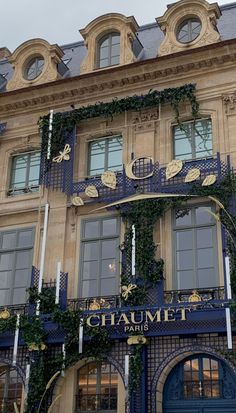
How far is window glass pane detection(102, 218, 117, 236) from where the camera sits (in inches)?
734

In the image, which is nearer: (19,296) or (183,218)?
(183,218)

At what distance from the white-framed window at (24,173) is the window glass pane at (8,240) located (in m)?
1.53

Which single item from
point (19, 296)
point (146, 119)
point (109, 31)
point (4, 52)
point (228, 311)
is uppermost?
point (4, 52)

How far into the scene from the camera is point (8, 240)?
780 inches

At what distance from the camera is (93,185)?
18953 millimetres

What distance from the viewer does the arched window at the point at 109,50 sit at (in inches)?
841

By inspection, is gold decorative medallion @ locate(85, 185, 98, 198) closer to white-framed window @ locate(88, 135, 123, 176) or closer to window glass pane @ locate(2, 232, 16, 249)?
white-framed window @ locate(88, 135, 123, 176)

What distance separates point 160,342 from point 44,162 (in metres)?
7.13

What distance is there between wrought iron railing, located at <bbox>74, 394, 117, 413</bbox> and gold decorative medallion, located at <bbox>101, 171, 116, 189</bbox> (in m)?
6.03

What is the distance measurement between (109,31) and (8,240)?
8093 mm

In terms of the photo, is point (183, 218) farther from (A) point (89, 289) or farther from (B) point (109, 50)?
(B) point (109, 50)

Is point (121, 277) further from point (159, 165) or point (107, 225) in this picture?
point (159, 165)

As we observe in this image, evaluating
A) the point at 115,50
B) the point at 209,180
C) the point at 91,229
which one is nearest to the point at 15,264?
the point at 91,229

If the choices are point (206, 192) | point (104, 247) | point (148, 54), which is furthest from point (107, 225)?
point (148, 54)
